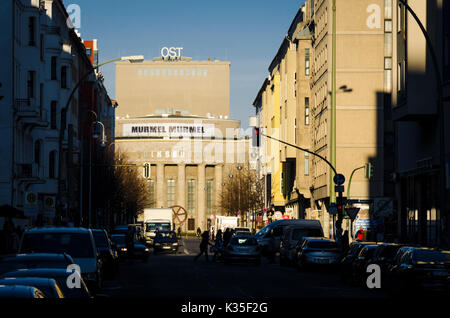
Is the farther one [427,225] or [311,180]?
[311,180]

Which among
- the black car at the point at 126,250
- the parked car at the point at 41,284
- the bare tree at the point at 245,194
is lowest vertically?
the black car at the point at 126,250

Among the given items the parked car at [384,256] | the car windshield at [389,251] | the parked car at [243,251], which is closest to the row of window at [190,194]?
the parked car at [243,251]

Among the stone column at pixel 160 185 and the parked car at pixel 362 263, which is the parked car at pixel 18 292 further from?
the stone column at pixel 160 185

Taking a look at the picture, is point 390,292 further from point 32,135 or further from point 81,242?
point 32,135

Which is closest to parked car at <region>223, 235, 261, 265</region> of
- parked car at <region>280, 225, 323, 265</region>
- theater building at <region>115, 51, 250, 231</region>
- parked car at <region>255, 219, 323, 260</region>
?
parked car at <region>280, 225, 323, 265</region>

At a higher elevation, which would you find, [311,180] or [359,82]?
[359,82]

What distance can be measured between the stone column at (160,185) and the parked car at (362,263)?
158m

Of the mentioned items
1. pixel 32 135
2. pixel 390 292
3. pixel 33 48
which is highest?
pixel 33 48

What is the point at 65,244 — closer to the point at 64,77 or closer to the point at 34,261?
the point at 34,261

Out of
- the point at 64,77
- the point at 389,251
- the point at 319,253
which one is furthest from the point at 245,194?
the point at 389,251

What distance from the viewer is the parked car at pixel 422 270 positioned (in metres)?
23.1
